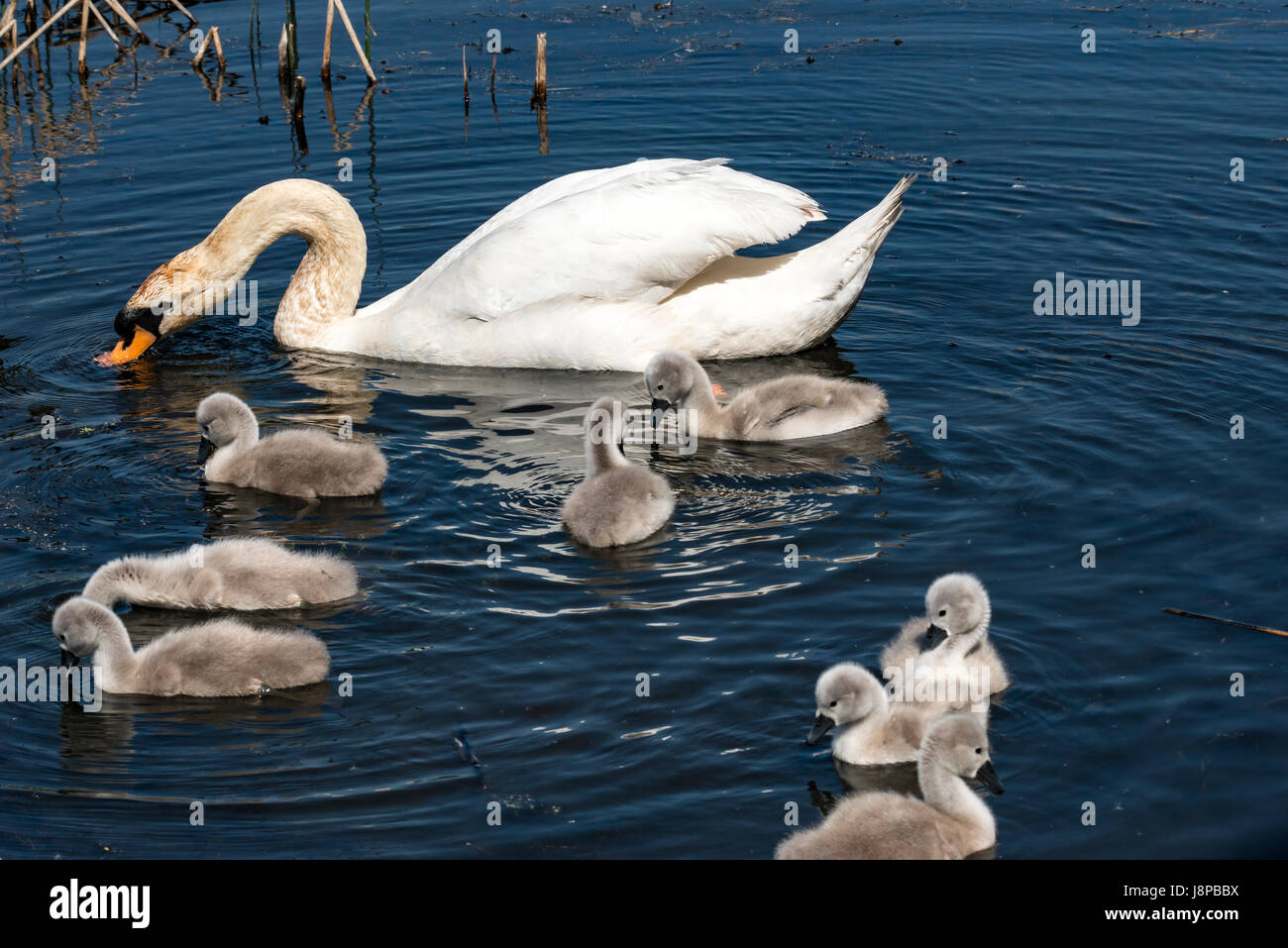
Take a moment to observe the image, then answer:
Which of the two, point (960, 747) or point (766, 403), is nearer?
point (960, 747)

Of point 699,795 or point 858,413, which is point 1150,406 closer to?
point 858,413

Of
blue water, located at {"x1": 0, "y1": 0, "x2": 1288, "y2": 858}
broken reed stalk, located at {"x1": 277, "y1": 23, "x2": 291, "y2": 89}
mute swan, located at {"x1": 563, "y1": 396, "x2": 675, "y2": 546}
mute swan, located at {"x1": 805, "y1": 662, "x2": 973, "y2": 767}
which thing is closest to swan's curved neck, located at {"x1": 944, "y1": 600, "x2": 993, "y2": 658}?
mute swan, located at {"x1": 805, "y1": 662, "x2": 973, "y2": 767}

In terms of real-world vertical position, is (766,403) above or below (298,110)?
below

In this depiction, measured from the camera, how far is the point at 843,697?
6.12 metres

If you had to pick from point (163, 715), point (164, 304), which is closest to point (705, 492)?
point (163, 715)

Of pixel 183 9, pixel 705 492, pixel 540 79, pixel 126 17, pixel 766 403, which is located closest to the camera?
pixel 705 492

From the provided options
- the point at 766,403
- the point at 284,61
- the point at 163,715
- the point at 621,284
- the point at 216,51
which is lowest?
the point at 163,715

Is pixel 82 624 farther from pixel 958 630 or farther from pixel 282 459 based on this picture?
pixel 958 630

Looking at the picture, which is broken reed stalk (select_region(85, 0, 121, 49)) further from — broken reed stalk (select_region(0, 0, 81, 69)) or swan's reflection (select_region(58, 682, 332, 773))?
swan's reflection (select_region(58, 682, 332, 773))

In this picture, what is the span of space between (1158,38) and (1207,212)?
5597 mm

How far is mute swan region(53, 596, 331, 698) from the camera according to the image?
6.86 meters

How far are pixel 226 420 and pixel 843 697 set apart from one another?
14.3ft

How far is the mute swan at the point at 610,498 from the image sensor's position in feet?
26.3

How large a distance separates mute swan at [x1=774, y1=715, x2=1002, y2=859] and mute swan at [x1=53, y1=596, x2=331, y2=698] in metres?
2.40
